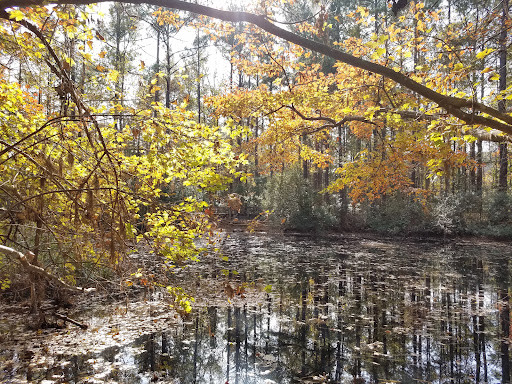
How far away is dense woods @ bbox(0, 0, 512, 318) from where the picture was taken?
2910mm

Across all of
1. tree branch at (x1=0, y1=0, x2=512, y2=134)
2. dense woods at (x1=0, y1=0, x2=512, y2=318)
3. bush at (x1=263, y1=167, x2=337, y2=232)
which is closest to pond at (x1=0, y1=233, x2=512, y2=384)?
dense woods at (x1=0, y1=0, x2=512, y2=318)

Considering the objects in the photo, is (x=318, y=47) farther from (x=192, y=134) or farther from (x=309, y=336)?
(x=309, y=336)

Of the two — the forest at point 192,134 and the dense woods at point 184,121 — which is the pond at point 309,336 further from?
the dense woods at point 184,121

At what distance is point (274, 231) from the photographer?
68.8 ft

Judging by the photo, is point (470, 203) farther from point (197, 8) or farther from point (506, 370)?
point (197, 8)

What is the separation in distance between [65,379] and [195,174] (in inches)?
114

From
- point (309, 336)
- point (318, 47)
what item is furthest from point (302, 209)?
point (318, 47)

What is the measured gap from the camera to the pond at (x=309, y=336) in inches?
170

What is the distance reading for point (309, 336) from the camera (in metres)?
5.53

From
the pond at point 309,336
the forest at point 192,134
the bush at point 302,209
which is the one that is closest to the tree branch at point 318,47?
the forest at point 192,134

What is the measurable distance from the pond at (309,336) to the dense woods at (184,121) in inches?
38.1

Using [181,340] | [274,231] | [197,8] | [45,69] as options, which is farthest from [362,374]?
[274,231]

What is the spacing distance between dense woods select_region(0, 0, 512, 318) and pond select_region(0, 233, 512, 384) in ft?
3.17

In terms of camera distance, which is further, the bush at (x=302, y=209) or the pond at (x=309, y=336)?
the bush at (x=302, y=209)
